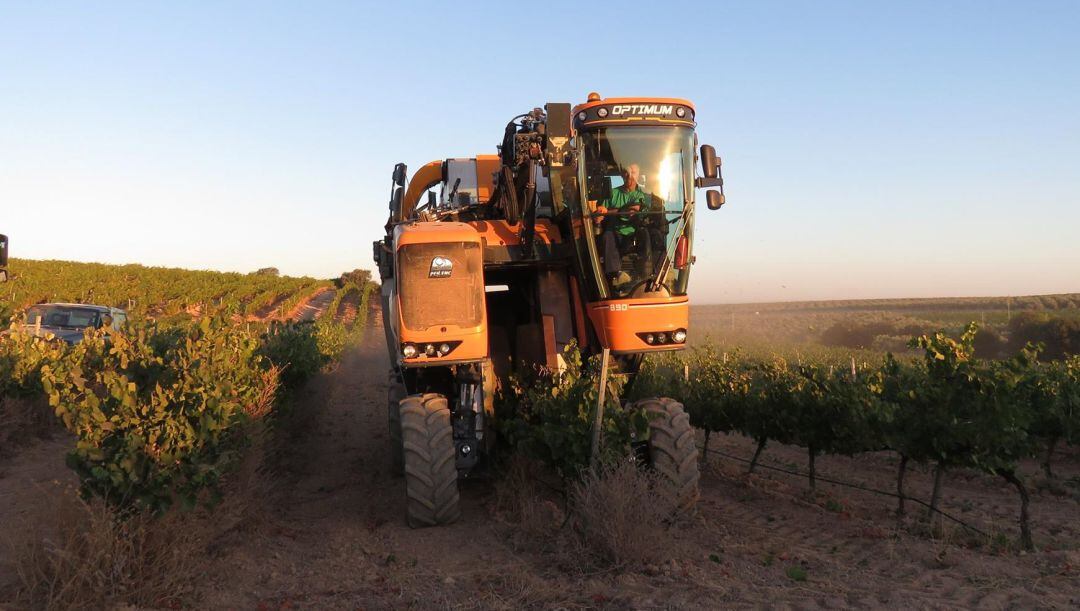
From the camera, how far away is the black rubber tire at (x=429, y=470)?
6828 millimetres

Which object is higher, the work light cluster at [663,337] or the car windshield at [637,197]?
the car windshield at [637,197]

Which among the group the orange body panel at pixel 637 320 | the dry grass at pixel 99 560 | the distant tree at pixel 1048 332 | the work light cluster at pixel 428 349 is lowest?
the distant tree at pixel 1048 332

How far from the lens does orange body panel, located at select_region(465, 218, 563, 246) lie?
25.1 ft

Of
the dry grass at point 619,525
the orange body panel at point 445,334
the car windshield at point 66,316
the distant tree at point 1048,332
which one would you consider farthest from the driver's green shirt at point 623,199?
the distant tree at point 1048,332

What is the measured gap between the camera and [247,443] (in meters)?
6.75

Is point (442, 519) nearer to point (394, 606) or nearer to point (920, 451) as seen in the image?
point (394, 606)

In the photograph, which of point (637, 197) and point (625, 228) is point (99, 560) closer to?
point (625, 228)

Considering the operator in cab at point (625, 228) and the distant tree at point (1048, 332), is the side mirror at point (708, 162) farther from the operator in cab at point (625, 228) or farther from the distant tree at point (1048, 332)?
the distant tree at point (1048, 332)

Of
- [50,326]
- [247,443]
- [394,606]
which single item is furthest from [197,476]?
[50,326]

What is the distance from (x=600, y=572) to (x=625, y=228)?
3085 mm

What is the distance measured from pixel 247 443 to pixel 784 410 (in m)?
8.67

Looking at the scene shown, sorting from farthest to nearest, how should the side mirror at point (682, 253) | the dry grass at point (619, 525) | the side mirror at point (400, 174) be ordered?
the side mirror at point (400, 174), the side mirror at point (682, 253), the dry grass at point (619, 525)

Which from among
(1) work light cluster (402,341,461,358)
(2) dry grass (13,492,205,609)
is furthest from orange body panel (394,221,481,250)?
(2) dry grass (13,492,205,609)

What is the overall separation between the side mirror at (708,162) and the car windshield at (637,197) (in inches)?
4.7
